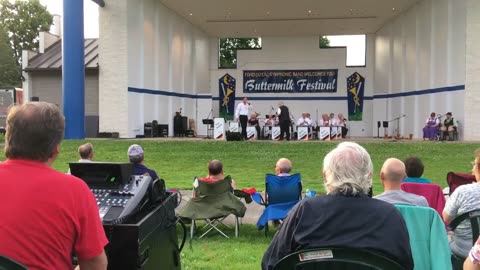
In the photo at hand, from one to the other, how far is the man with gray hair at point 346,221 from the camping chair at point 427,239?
49 centimetres

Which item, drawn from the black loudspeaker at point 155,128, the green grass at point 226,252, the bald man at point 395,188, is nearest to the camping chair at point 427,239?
the bald man at point 395,188

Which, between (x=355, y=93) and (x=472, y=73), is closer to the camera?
(x=472, y=73)

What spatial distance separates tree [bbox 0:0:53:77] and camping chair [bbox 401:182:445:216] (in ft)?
178

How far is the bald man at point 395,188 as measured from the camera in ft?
10.6

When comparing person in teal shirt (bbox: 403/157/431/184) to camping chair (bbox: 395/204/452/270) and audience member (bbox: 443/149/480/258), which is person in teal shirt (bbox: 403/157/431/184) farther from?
camping chair (bbox: 395/204/452/270)

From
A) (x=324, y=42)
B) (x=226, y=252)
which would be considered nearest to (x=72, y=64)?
(x=226, y=252)

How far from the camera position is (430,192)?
4.48 m

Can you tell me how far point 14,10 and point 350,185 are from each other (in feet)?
192

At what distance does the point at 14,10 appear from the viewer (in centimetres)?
5406

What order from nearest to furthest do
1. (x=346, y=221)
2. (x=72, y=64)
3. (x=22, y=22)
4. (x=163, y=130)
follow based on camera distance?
(x=346, y=221)
(x=72, y=64)
(x=163, y=130)
(x=22, y=22)

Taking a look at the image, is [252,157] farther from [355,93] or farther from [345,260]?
[355,93]

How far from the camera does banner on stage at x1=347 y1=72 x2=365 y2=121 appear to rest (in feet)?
105

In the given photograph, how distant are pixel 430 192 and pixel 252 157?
964 centimetres

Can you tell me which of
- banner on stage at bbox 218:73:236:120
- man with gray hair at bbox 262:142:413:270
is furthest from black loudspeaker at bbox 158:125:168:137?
man with gray hair at bbox 262:142:413:270
